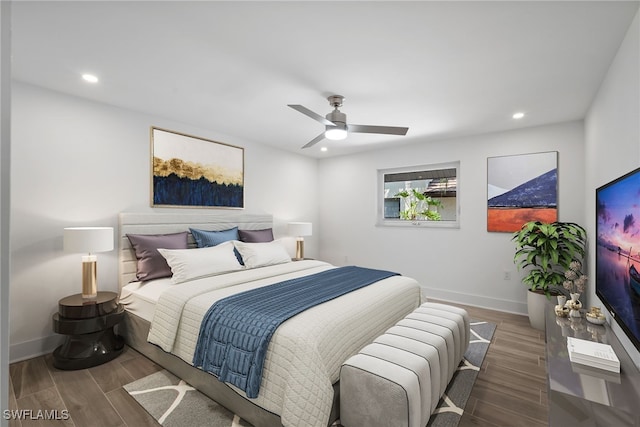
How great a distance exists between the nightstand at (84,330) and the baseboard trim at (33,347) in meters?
0.23

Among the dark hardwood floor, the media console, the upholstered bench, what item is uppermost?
the media console

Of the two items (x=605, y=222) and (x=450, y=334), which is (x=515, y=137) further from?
(x=450, y=334)

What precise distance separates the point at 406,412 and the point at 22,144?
3.60 meters

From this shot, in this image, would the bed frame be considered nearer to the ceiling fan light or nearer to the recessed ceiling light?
the recessed ceiling light

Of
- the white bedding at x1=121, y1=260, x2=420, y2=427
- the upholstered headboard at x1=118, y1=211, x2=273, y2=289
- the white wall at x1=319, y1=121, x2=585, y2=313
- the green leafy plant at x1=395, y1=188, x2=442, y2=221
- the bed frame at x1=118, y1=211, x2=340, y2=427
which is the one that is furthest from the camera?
the green leafy plant at x1=395, y1=188, x2=442, y2=221

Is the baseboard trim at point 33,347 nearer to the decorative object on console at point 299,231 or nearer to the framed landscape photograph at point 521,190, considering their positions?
the decorative object on console at point 299,231

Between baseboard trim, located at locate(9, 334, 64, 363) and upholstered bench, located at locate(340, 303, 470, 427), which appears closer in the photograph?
upholstered bench, located at locate(340, 303, 470, 427)

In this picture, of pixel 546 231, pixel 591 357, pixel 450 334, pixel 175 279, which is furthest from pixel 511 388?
pixel 175 279

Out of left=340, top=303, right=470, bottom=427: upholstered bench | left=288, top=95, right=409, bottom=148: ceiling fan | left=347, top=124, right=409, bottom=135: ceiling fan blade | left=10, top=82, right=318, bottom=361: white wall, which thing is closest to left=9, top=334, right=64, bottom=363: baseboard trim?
left=10, top=82, right=318, bottom=361: white wall

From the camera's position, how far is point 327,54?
2160 millimetres

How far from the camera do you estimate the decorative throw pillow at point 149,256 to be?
3045mm

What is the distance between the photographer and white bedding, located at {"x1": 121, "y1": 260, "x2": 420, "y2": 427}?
1.63 m

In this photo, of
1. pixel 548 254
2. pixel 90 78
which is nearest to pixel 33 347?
pixel 90 78

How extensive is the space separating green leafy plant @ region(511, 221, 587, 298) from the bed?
1.52 m
